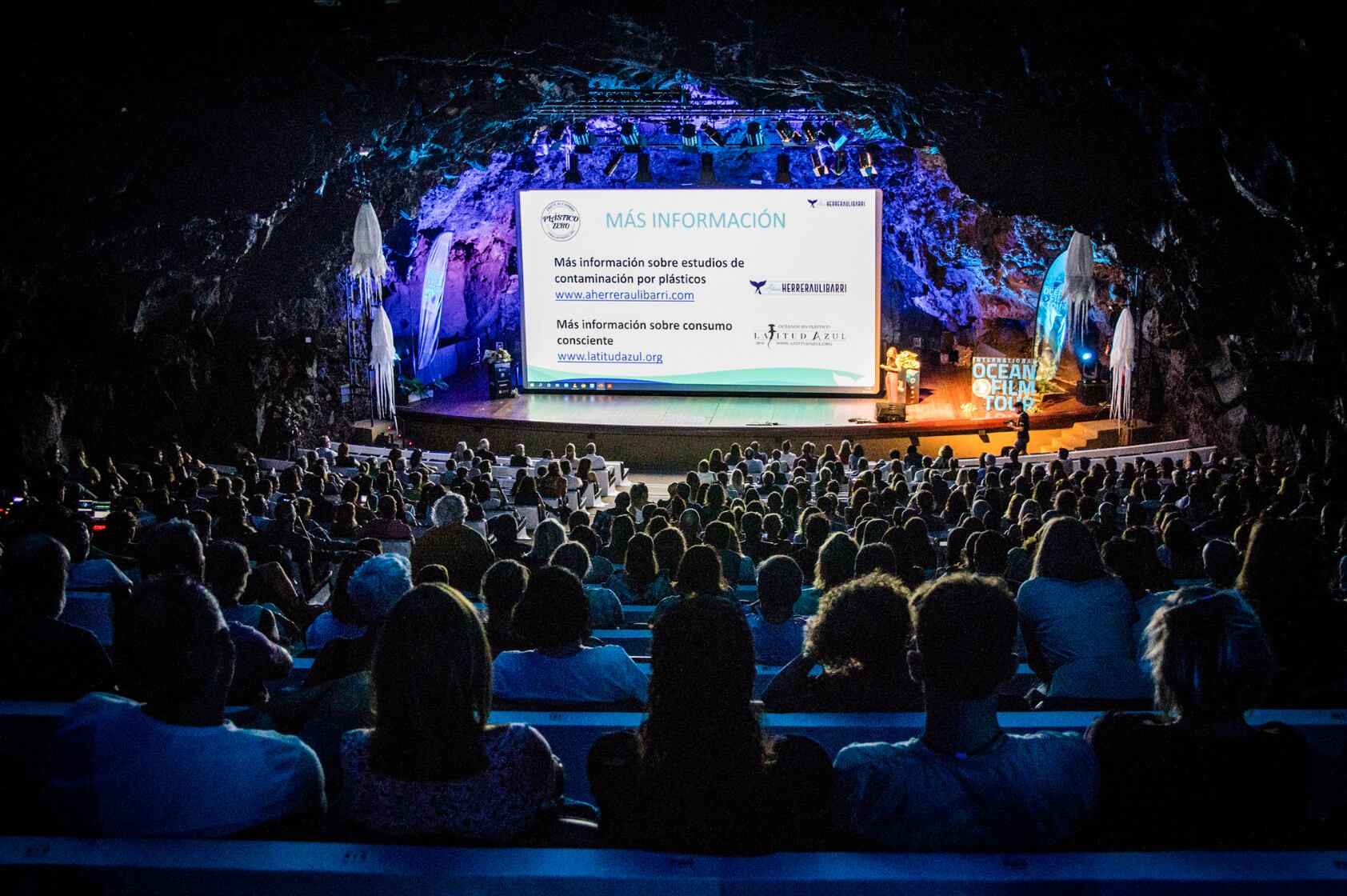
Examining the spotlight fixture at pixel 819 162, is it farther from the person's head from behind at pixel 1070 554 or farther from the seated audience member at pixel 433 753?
the seated audience member at pixel 433 753

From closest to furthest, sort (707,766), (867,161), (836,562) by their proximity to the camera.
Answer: (707,766) < (836,562) < (867,161)

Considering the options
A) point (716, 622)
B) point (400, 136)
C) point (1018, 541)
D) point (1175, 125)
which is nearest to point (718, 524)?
point (1018, 541)

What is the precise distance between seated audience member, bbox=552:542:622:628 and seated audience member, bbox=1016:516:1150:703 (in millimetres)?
1750

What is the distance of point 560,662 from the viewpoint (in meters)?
2.86

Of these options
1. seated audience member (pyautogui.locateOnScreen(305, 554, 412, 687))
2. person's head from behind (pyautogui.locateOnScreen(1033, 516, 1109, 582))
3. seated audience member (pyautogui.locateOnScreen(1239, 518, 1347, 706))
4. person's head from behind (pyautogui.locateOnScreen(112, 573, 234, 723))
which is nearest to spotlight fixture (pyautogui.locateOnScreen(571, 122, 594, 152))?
seated audience member (pyautogui.locateOnScreen(305, 554, 412, 687))

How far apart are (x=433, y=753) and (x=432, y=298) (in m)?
19.2

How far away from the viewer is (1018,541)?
598 centimetres

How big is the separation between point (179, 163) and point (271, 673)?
30.9 ft

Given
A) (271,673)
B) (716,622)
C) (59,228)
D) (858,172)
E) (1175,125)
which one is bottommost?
(271,673)

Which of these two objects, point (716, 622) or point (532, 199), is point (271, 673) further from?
point (532, 199)

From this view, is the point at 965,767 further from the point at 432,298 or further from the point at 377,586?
the point at 432,298

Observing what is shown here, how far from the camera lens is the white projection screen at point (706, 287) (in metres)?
17.0

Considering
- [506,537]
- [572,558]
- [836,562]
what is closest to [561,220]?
[506,537]

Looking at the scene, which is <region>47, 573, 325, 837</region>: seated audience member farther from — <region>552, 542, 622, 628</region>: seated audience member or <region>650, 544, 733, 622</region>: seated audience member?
<region>552, 542, 622, 628</region>: seated audience member
